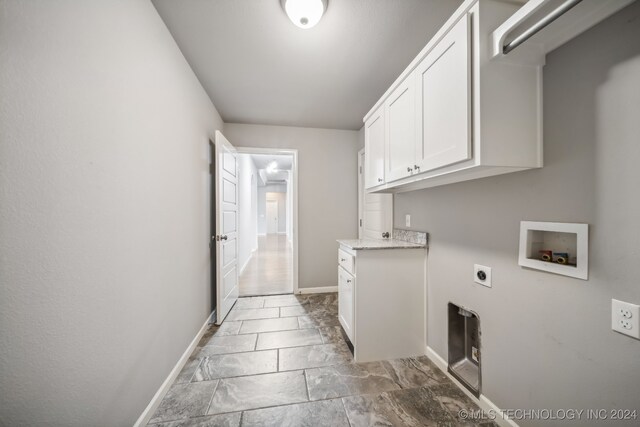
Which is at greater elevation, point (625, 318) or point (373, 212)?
point (373, 212)

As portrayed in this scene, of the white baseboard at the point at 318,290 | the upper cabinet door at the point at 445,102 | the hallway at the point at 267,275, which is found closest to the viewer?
the upper cabinet door at the point at 445,102

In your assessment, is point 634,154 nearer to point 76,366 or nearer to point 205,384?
point 76,366

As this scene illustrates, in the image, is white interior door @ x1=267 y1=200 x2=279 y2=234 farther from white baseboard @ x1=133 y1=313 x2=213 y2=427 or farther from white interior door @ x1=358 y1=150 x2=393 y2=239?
white baseboard @ x1=133 y1=313 x2=213 y2=427

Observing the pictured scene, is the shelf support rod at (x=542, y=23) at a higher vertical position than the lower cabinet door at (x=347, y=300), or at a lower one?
higher

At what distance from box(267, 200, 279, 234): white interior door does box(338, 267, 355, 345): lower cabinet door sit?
34.1 ft

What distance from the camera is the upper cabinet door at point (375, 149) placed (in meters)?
2.10

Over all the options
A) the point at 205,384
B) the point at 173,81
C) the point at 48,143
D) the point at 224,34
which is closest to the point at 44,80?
the point at 48,143

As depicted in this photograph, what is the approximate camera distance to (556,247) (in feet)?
3.59

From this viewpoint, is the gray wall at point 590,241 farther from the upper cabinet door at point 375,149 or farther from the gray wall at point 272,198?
the gray wall at point 272,198

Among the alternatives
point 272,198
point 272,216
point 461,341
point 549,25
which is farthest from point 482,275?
point 272,216

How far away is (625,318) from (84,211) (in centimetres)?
214

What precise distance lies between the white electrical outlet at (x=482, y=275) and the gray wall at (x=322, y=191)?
229 cm

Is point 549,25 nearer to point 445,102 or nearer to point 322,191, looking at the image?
point 445,102

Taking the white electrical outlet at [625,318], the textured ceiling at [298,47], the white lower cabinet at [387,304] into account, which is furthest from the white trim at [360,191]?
the white electrical outlet at [625,318]
